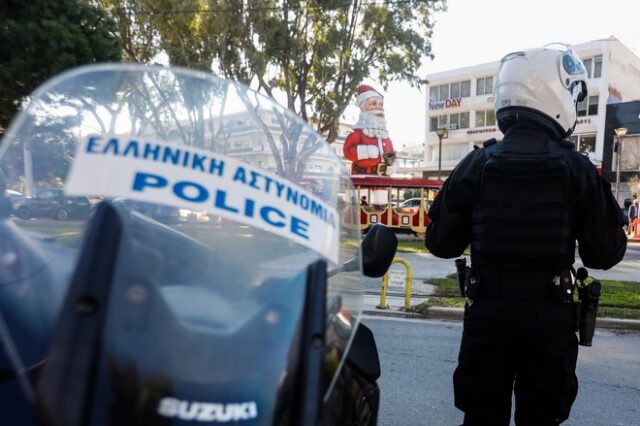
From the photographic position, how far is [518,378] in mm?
2115

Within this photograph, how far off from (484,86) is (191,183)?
145 ft

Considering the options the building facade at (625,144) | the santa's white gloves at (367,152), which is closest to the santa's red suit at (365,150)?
the santa's white gloves at (367,152)

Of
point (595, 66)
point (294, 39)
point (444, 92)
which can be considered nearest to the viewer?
point (294, 39)

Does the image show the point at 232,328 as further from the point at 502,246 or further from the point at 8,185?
the point at 502,246

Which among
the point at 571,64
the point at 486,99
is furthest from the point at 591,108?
the point at 571,64

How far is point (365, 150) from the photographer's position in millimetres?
19406

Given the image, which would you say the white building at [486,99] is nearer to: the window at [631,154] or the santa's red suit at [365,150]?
the window at [631,154]

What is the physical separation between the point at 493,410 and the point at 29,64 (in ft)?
35.5

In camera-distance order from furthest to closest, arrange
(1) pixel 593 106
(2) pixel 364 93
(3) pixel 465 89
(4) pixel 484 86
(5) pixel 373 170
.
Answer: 1. (3) pixel 465 89
2. (4) pixel 484 86
3. (1) pixel 593 106
4. (5) pixel 373 170
5. (2) pixel 364 93

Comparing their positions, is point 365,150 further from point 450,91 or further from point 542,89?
point 450,91

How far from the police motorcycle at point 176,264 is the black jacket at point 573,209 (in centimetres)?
84

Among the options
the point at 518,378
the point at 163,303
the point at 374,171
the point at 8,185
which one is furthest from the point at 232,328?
the point at 374,171

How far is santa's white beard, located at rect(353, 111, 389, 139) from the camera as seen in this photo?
18.8m

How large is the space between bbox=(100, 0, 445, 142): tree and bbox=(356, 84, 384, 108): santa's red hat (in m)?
1.33
